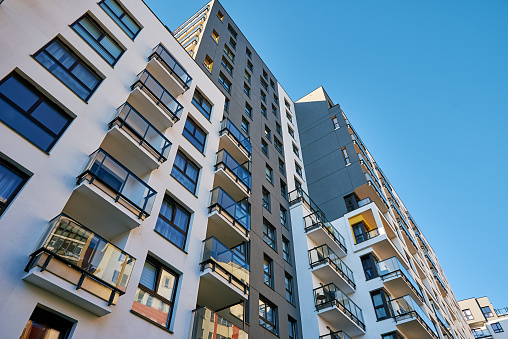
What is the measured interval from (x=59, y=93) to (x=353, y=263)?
19262 mm

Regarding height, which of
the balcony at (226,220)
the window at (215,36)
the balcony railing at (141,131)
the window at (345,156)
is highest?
the window at (215,36)

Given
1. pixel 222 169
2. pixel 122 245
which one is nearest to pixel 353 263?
pixel 222 169

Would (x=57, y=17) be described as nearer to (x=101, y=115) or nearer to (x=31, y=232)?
(x=101, y=115)

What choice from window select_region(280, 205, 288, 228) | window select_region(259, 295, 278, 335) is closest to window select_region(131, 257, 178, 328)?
window select_region(259, 295, 278, 335)

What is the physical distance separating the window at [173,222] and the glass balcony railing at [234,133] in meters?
6.41

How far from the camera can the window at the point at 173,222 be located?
42.4 ft

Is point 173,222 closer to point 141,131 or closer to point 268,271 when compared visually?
point 141,131

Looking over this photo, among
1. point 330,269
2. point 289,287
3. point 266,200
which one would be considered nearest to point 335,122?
point 266,200

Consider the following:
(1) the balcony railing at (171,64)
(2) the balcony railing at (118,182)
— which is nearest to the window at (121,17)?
(1) the balcony railing at (171,64)

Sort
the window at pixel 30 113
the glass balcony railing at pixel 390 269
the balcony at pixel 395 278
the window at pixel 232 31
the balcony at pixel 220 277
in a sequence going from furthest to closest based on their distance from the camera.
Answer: the window at pixel 232 31, the glass balcony railing at pixel 390 269, the balcony at pixel 395 278, the balcony at pixel 220 277, the window at pixel 30 113

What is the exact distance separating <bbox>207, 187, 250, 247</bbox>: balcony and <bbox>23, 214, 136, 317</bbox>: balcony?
5789 mm

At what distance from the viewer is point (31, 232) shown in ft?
28.8

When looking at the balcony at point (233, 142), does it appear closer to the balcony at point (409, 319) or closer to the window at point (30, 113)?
the window at point (30, 113)

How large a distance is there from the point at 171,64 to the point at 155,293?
1103 cm
